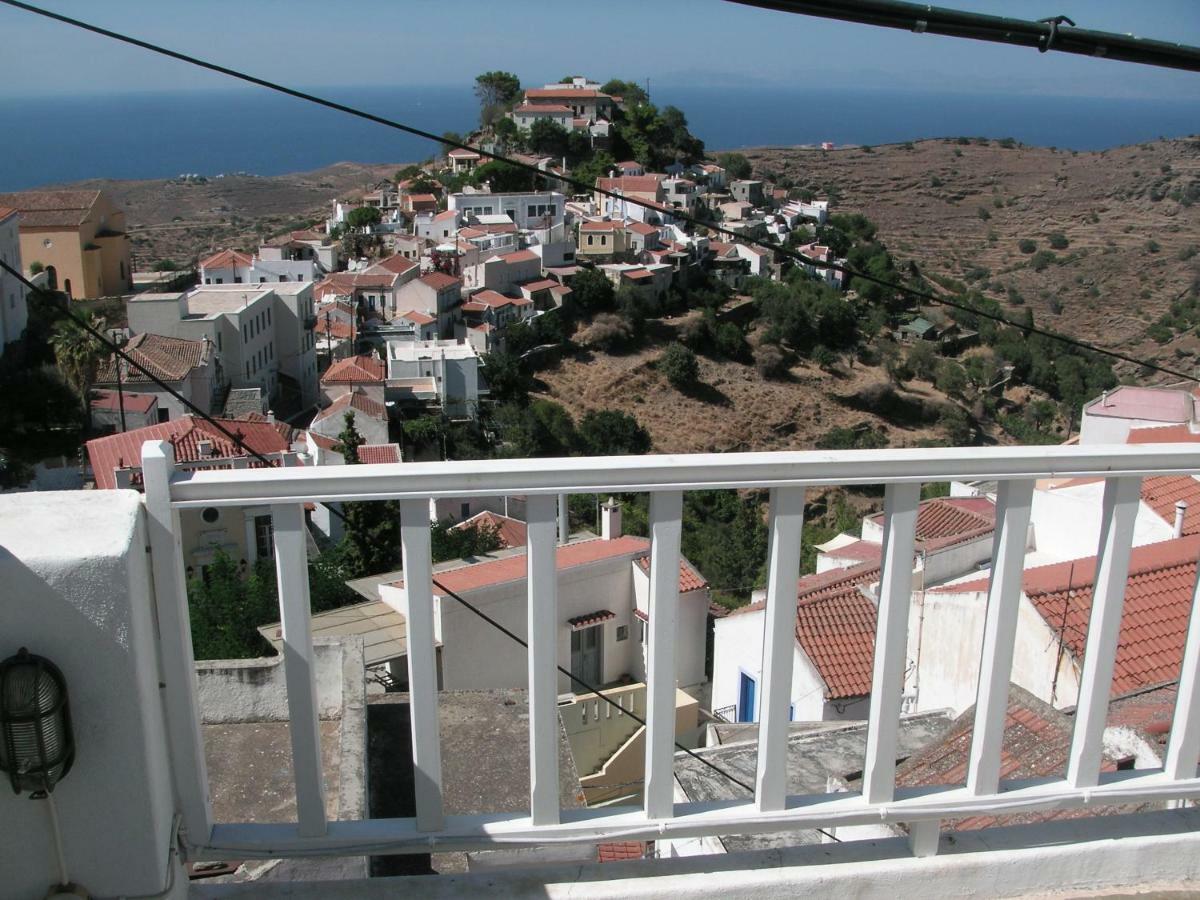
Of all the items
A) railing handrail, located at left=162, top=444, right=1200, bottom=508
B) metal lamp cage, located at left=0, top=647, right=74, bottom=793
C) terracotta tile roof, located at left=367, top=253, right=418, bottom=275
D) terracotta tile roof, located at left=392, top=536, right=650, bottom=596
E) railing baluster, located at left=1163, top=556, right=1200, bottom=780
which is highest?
railing handrail, located at left=162, top=444, right=1200, bottom=508

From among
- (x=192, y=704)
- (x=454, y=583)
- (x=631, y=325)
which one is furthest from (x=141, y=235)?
(x=192, y=704)

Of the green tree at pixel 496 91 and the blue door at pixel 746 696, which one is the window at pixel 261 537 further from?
→ the green tree at pixel 496 91

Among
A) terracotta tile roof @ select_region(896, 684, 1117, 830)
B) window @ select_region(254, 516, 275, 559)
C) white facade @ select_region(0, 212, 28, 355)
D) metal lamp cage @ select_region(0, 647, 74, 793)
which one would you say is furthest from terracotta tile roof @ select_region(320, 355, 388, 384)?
metal lamp cage @ select_region(0, 647, 74, 793)

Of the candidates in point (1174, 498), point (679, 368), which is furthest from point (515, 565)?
point (679, 368)

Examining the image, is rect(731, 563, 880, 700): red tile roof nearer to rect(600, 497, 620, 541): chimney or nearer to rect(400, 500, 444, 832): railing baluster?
rect(600, 497, 620, 541): chimney

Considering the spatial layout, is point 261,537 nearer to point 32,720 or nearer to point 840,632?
point 840,632

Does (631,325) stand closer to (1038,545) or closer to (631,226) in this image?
(631,226)
